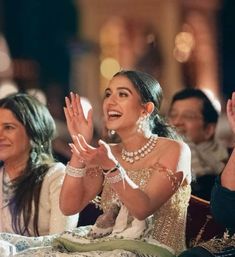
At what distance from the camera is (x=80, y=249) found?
5.38 meters

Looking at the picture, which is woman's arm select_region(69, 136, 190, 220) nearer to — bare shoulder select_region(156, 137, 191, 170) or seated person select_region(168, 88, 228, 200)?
bare shoulder select_region(156, 137, 191, 170)

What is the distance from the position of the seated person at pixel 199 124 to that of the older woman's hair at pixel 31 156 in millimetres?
1128

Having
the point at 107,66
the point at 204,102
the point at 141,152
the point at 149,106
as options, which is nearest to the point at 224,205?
the point at 141,152

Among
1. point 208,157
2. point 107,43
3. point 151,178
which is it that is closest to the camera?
point 151,178

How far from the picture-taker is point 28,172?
623 centimetres

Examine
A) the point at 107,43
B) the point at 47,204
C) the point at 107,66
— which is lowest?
the point at 107,66

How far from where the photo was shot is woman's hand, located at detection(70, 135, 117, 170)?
16.7 ft

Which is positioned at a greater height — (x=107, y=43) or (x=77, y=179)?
(x=77, y=179)

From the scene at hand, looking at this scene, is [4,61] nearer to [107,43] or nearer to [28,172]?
[107,43]

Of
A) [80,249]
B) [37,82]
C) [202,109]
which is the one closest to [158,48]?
[37,82]

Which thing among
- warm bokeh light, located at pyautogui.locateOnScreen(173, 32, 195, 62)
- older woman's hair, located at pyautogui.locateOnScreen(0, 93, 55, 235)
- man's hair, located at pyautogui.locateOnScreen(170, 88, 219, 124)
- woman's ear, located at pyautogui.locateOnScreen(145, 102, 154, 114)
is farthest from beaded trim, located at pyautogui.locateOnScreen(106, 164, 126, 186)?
warm bokeh light, located at pyautogui.locateOnScreen(173, 32, 195, 62)

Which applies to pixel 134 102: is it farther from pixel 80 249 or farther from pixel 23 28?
pixel 23 28

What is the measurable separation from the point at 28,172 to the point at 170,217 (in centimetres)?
103

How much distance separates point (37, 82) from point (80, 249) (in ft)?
36.2
